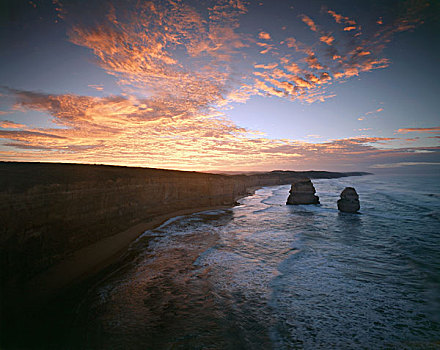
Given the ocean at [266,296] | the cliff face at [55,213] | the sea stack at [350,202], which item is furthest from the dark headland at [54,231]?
the sea stack at [350,202]

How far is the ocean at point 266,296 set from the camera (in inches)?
260

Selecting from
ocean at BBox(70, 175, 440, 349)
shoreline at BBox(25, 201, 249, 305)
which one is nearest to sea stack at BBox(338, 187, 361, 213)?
ocean at BBox(70, 175, 440, 349)

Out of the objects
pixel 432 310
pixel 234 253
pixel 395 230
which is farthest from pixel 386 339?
pixel 395 230

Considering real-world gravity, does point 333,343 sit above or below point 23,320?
below

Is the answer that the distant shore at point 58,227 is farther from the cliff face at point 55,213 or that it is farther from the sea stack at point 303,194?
the sea stack at point 303,194

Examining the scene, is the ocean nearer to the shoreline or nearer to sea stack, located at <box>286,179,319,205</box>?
the shoreline

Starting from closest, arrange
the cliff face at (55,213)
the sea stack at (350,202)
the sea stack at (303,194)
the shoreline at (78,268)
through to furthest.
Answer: the shoreline at (78,268) < the cliff face at (55,213) < the sea stack at (350,202) < the sea stack at (303,194)

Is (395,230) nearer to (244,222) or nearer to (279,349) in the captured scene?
(244,222)

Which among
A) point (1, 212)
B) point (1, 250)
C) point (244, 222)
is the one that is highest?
point (1, 212)

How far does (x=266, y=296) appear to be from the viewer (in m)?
9.12

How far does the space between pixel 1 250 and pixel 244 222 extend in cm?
1971

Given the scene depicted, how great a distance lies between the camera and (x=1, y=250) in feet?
29.7

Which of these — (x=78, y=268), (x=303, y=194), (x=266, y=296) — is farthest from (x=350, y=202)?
(x=78, y=268)

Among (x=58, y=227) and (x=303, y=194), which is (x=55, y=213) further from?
(x=303, y=194)
